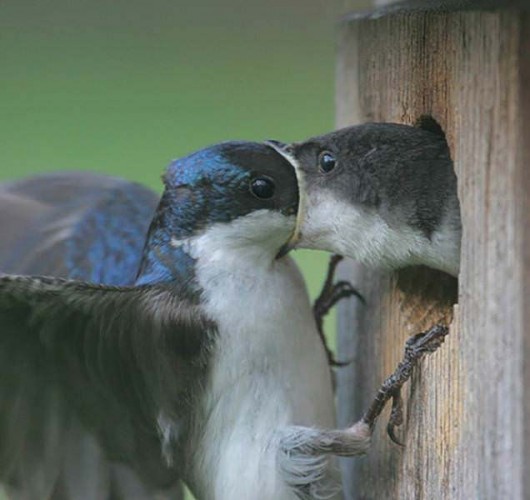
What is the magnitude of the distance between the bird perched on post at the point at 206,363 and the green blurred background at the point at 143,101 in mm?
1559

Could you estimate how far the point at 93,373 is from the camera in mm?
1718

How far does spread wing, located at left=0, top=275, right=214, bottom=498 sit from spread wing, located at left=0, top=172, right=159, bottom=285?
352 millimetres

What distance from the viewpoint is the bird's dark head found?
1.72 m

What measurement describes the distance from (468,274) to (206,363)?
1.26 feet

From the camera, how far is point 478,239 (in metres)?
1.45

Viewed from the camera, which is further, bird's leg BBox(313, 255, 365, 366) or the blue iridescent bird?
bird's leg BBox(313, 255, 365, 366)

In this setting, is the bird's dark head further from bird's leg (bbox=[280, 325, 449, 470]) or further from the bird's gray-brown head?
bird's leg (bbox=[280, 325, 449, 470])

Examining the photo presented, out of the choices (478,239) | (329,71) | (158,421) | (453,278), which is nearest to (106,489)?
(158,421)

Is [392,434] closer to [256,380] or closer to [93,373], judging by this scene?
[256,380]

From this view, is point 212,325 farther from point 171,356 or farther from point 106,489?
point 106,489

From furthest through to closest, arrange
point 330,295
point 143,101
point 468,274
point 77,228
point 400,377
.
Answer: point 143,101 < point 77,228 < point 330,295 < point 400,377 < point 468,274

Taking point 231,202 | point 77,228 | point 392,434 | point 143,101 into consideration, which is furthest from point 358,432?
point 143,101

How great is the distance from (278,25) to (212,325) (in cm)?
47

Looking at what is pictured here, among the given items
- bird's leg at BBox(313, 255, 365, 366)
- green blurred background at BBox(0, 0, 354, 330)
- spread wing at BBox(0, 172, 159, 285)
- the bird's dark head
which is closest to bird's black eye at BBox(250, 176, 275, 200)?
the bird's dark head
